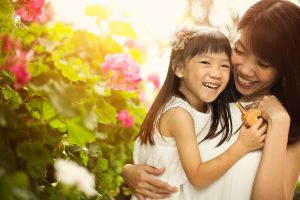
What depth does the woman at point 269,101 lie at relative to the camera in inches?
74.3

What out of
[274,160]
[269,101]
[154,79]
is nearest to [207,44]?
[269,101]

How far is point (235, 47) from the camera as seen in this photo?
2033mm

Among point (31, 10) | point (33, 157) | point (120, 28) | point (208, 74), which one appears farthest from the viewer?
point (120, 28)

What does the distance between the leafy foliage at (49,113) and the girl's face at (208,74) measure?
0.38 metres

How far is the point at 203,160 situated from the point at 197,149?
0.08 meters

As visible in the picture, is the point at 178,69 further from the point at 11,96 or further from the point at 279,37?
the point at 11,96

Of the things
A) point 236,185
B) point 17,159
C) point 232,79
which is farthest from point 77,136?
point 232,79

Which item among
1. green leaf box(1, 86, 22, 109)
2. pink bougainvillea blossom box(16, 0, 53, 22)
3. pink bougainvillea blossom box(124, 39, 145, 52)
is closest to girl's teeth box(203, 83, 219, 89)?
pink bougainvillea blossom box(16, 0, 53, 22)

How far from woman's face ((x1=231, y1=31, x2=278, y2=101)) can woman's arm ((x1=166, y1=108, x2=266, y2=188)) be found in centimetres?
18

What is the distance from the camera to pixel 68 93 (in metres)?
1.29

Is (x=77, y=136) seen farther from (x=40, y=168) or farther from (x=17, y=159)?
(x=40, y=168)

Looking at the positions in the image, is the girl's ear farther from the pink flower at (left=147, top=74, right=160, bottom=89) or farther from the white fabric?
the pink flower at (left=147, top=74, right=160, bottom=89)

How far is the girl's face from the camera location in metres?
2.04

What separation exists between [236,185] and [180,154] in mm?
250
